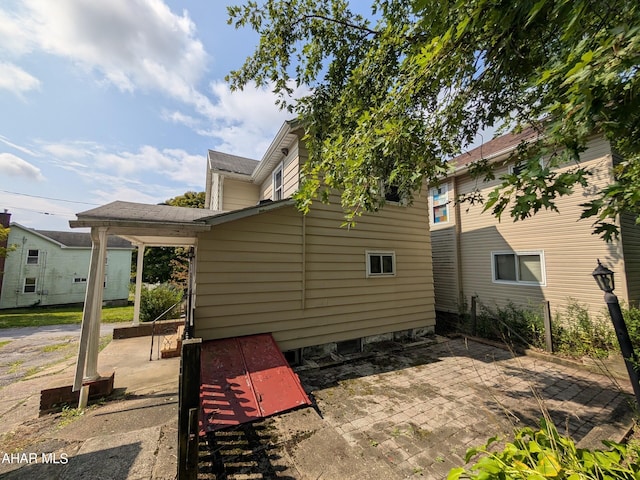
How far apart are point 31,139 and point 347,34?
11698 mm

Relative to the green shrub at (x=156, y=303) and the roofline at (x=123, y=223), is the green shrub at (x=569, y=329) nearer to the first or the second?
the roofline at (x=123, y=223)

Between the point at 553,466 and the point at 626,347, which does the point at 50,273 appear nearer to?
the point at 553,466

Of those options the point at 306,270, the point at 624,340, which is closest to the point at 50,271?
the point at 306,270

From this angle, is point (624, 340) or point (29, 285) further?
point (29, 285)

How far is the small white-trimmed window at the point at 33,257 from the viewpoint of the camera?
60.6 feet

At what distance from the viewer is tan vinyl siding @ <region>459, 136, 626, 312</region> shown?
679 cm

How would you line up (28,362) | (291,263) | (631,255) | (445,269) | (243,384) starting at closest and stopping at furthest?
A: (243,384) < (291,263) < (28,362) < (631,255) < (445,269)

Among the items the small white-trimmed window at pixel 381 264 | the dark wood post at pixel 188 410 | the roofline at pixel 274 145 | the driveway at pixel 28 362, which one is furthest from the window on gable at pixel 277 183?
the driveway at pixel 28 362

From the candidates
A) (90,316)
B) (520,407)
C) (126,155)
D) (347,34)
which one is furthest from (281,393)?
(126,155)

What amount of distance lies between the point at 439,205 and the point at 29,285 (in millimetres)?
27843

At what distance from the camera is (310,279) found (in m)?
6.02

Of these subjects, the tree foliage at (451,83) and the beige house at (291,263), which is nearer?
the tree foliage at (451,83)

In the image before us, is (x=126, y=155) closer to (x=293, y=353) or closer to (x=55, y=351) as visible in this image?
(x=55, y=351)

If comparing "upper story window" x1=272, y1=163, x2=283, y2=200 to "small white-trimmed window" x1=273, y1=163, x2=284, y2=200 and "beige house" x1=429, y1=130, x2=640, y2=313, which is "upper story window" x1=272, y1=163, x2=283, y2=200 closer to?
"small white-trimmed window" x1=273, y1=163, x2=284, y2=200
